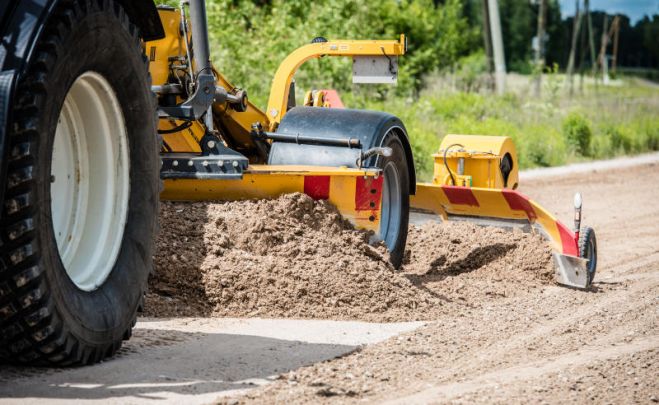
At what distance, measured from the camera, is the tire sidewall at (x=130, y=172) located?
432 cm

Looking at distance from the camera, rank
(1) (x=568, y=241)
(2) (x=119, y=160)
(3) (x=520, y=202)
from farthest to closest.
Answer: (3) (x=520, y=202)
(1) (x=568, y=241)
(2) (x=119, y=160)

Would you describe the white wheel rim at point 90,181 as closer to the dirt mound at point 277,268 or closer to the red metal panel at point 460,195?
the dirt mound at point 277,268

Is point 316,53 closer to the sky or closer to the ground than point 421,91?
closer to the sky

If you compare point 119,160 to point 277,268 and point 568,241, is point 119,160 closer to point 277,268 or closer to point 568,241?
point 277,268

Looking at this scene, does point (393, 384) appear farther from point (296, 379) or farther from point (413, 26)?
point (413, 26)

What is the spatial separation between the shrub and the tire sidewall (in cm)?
1615

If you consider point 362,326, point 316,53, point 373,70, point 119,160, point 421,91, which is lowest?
point 362,326

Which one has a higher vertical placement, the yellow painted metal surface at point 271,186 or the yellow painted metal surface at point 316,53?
the yellow painted metal surface at point 316,53

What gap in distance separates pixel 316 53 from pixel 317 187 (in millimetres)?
1792

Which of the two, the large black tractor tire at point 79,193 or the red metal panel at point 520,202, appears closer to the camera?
the large black tractor tire at point 79,193

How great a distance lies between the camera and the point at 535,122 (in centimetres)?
2258

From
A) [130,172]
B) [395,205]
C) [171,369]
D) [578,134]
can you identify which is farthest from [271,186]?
[578,134]

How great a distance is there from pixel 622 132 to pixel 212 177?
17.0 m

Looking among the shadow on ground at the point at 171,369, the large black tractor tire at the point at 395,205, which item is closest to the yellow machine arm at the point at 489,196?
the large black tractor tire at the point at 395,205
